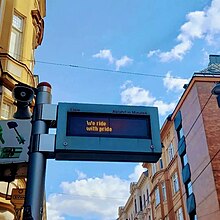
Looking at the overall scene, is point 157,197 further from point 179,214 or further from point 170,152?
point 179,214

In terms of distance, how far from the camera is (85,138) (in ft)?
12.0

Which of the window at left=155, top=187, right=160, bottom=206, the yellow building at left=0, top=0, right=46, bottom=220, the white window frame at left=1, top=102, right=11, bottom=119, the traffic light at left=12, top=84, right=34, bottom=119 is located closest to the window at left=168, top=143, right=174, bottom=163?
the window at left=155, top=187, right=160, bottom=206

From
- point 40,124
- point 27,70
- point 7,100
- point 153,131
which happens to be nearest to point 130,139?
point 153,131

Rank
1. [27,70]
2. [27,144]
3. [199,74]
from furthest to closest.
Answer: [199,74], [27,70], [27,144]

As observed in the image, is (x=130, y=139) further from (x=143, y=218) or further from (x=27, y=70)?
(x=143, y=218)

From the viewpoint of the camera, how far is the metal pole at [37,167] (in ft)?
10.3

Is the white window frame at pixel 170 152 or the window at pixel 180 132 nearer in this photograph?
the window at pixel 180 132

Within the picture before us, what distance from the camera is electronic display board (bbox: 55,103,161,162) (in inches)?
142

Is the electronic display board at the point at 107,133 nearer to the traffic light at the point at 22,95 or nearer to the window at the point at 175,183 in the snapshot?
the traffic light at the point at 22,95

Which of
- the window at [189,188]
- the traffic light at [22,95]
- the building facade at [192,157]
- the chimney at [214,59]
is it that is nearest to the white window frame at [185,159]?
the building facade at [192,157]

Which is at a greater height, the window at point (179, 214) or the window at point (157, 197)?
the window at point (157, 197)

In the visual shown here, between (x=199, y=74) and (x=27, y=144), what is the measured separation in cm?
2320

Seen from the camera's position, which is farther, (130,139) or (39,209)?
(130,139)

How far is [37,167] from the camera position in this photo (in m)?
3.36
